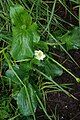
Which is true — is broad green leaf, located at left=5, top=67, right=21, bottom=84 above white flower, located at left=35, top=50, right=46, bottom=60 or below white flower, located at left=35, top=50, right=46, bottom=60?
below

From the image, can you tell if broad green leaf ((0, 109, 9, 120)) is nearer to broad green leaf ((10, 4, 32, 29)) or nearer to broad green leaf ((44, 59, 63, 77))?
broad green leaf ((44, 59, 63, 77))

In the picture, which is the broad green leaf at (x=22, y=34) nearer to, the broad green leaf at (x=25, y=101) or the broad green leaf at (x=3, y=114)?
the broad green leaf at (x=25, y=101)

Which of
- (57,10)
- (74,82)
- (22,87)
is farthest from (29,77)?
(57,10)

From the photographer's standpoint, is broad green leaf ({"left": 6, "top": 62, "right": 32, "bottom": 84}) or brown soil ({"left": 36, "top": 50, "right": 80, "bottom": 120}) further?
brown soil ({"left": 36, "top": 50, "right": 80, "bottom": 120})

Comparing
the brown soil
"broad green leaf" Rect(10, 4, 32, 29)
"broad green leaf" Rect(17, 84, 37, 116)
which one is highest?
"broad green leaf" Rect(10, 4, 32, 29)

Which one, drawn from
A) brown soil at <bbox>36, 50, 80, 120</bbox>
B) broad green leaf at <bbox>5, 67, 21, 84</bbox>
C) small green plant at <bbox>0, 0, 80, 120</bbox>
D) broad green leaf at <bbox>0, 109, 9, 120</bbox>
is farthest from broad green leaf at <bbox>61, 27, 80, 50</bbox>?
broad green leaf at <bbox>0, 109, 9, 120</bbox>

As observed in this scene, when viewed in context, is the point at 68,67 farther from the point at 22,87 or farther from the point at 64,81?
the point at 22,87

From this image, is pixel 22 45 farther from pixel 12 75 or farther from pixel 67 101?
pixel 67 101
